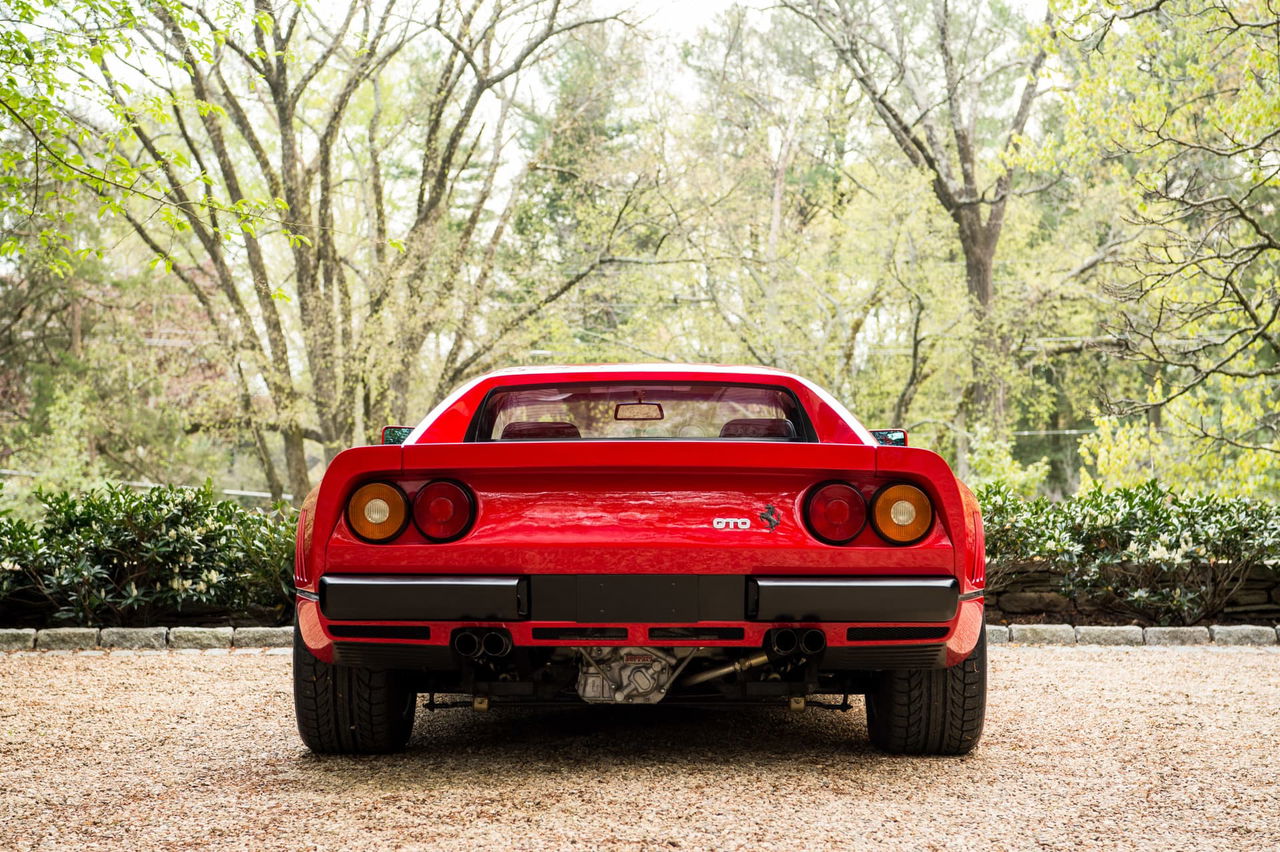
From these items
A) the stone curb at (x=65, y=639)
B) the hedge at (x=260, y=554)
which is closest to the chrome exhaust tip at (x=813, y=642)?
the hedge at (x=260, y=554)

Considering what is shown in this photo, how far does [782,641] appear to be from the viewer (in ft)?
11.2

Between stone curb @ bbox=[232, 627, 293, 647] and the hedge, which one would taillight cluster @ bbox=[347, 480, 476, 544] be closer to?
stone curb @ bbox=[232, 627, 293, 647]

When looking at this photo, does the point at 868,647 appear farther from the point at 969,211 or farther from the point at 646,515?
the point at 969,211

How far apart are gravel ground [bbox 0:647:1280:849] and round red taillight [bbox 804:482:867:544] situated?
770mm

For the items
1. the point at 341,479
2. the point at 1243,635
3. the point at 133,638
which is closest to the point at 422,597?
the point at 341,479

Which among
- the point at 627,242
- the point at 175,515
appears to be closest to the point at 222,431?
the point at 627,242

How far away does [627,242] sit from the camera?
71.4 feet

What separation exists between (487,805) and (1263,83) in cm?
1191

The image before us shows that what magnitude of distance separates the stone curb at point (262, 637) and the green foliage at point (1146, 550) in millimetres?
304

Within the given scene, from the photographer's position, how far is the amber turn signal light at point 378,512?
3.42 metres

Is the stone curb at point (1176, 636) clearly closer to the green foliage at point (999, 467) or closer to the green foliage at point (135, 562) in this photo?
the green foliage at point (135, 562)

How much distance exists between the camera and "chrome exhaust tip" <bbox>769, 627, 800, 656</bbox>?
3389 mm

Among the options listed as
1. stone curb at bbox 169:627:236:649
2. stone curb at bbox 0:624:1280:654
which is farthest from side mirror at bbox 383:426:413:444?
stone curb at bbox 169:627:236:649

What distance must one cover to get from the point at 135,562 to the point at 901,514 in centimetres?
628
